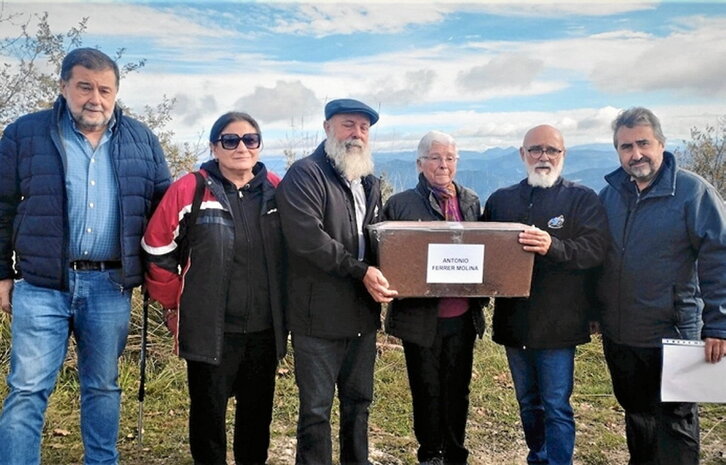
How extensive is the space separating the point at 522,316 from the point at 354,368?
3.56 ft

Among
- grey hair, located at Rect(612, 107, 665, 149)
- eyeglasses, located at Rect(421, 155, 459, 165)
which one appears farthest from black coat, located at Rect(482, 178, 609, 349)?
eyeglasses, located at Rect(421, 155, 459, 165)

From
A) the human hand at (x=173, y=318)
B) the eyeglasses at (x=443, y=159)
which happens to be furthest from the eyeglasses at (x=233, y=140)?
the eyeglasses at (x=443, y=159)

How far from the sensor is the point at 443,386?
150 inches

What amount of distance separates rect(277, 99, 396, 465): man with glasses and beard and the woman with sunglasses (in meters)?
0.14

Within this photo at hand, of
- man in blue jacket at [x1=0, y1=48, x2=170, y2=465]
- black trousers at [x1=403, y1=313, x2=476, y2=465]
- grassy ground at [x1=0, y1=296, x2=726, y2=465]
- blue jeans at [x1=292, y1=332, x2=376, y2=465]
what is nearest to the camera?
man in blue jacket at [x1=0, y1=48, x2=170, y2=465]

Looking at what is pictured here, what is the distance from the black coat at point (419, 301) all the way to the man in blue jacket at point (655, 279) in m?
0.81

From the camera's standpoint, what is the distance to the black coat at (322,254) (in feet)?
10.8

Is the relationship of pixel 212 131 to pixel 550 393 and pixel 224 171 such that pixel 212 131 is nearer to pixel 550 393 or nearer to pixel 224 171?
pixel 224 171

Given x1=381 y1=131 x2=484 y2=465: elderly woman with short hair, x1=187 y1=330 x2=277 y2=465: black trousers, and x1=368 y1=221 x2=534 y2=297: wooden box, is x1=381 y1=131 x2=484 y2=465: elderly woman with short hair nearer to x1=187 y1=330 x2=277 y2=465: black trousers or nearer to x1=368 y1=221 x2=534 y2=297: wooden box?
x1=368 y1=221 x2=534 y2=297: wooden box

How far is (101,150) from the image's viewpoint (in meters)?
3.26

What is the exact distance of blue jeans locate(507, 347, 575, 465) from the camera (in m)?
3.59

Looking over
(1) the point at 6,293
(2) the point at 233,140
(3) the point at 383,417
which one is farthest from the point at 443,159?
(1) the point at 6,293

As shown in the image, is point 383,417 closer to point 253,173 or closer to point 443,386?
point 443,386

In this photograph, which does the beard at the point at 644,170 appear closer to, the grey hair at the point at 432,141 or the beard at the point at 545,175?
the beard at the point at 545,175
